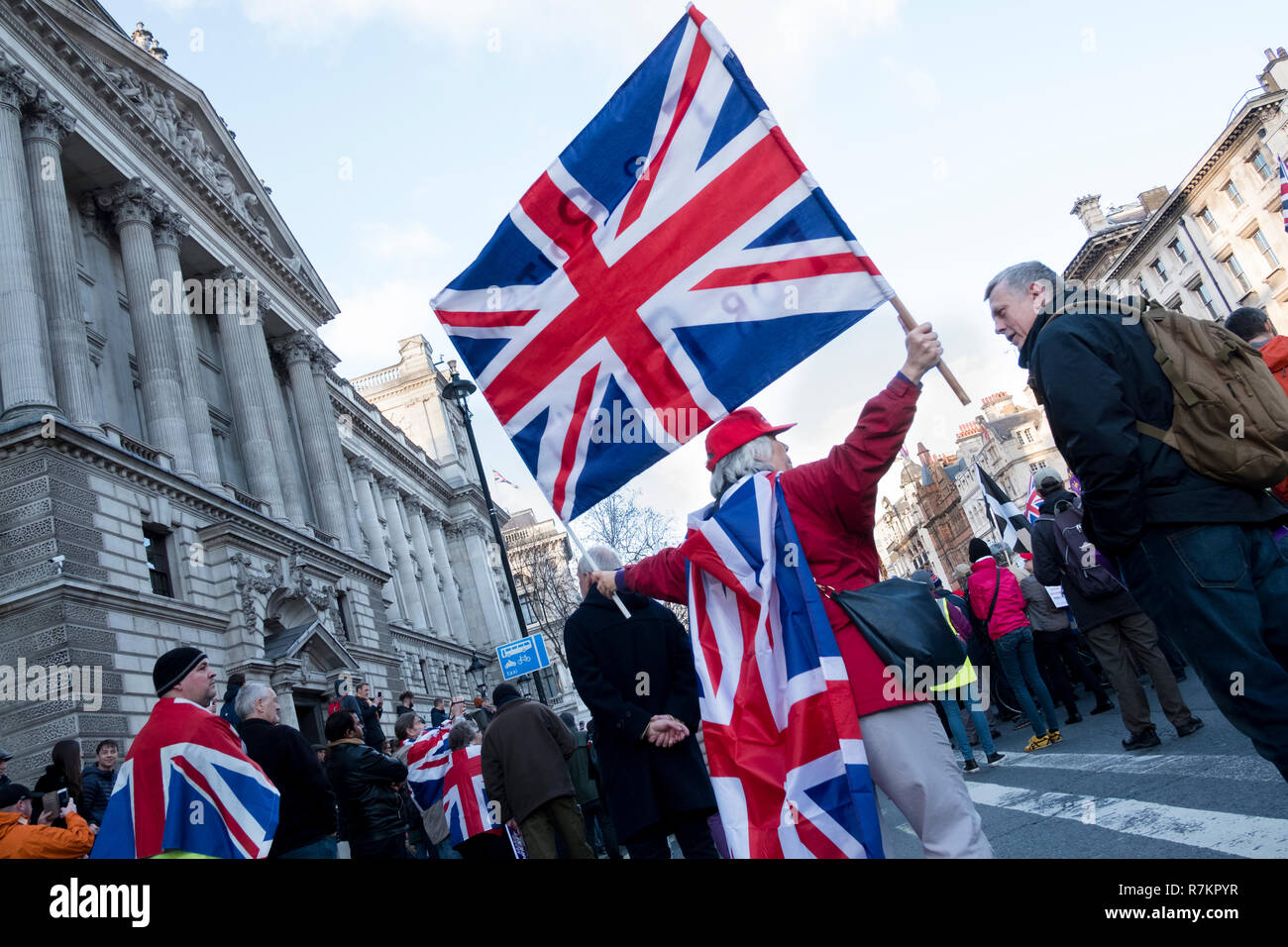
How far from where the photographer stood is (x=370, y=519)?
45.3 metres

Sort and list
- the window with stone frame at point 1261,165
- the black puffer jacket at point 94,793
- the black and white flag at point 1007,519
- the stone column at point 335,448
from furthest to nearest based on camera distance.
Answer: the window with stone frame at point 1261,165 → the stone column at point 335,448 → the black and white flag at point 1007,519 → the black puffer jacket at point 94,793

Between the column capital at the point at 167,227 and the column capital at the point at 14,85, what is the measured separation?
5.52 m

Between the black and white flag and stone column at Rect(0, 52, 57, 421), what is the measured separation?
654 inches

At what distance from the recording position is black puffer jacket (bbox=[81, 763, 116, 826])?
9273 mm

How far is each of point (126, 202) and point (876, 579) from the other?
2652 centimetres

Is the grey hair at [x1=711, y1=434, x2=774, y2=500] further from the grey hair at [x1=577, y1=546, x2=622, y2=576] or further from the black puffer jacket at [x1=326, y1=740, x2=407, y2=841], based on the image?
the black puffer jacket at [x1=326, y1=740, x2=407, y2=841]

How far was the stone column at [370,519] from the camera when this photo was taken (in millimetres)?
44625

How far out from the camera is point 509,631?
208ft

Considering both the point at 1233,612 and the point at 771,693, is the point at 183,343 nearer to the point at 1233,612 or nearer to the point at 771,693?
the point at 771,693

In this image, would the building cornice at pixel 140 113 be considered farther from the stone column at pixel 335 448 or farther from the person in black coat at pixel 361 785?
the person in black coat at pixel 361 785

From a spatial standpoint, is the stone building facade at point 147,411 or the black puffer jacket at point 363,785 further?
the stone building facade at point 147,411

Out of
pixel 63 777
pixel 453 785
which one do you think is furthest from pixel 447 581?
pixel 63 777

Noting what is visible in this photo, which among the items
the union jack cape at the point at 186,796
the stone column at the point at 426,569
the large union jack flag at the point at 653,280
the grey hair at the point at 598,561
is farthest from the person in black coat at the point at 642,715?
the stone column at the point at 426,569

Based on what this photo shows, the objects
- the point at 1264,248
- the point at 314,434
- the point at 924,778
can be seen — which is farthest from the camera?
the point at 1264,248
